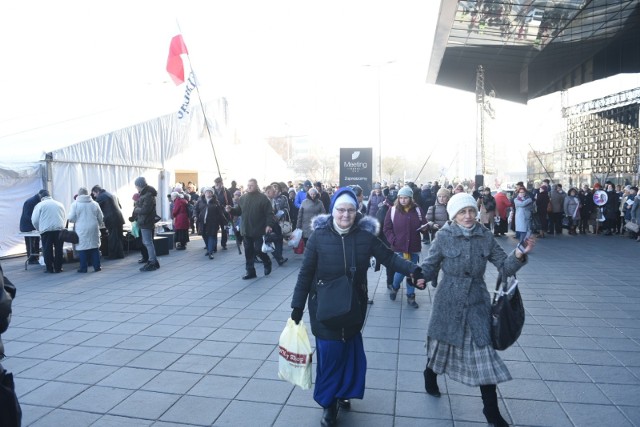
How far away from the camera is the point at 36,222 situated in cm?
997

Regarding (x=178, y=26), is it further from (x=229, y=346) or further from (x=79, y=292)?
(x=229, y=346)

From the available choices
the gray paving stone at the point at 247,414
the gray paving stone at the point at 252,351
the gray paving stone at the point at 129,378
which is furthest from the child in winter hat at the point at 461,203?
the gray paving stone at the point at 129,378

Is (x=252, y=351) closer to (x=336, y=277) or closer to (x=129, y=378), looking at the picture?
(x=129, y=378)

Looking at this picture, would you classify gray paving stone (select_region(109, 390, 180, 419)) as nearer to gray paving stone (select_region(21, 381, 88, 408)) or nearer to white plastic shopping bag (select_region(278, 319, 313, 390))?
gray paving stone (select_region(21, 381, 88, 408))

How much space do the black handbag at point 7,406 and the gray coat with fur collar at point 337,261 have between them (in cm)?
179

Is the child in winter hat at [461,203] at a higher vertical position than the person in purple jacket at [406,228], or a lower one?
higher

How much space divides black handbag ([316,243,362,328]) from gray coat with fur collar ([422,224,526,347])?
666 millimetres

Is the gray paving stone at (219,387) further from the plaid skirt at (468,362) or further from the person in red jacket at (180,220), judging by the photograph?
the person in red jacket at (180,220)

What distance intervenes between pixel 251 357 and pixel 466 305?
2.45 meters

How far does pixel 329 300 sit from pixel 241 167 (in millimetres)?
20321

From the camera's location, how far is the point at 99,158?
13.9 metres

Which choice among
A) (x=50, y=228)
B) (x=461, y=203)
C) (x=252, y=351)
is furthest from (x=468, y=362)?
(x=50, y=228)

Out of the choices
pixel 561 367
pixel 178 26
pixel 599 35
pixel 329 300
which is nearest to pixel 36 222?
pixel 178 26

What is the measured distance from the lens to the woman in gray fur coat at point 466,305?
3355mm
